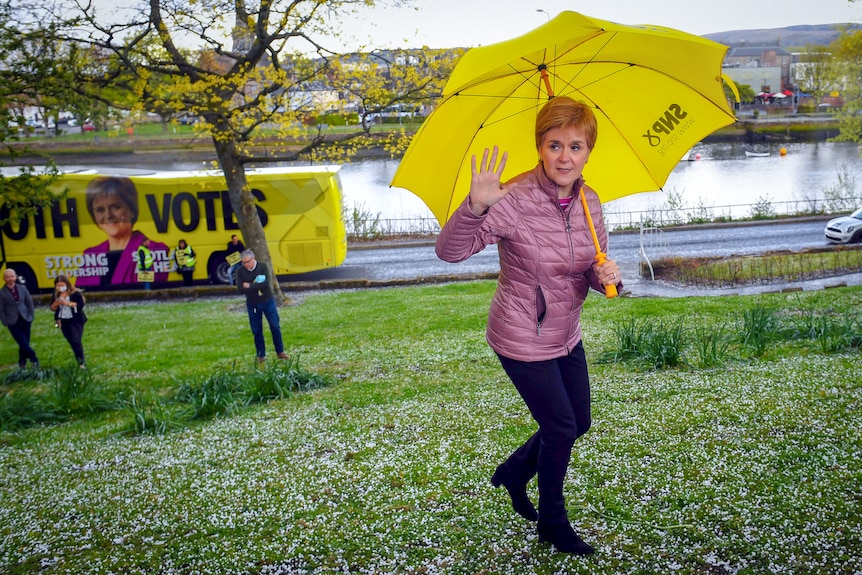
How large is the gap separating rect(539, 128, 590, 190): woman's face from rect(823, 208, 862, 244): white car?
25.7 m

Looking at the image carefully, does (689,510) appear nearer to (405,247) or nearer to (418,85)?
(418,85)

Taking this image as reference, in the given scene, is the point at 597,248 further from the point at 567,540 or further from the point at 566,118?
the point at 567,540

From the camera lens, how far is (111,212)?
2431 cm

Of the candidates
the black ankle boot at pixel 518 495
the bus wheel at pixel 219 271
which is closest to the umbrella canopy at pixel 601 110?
the black ankle boot at pixel 518 495

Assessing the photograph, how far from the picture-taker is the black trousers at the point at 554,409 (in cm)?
397

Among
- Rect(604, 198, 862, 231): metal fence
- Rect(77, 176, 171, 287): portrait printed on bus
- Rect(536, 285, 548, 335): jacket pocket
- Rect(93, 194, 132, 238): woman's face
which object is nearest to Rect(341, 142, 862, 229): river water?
Rect(604, 198, 862, 231): metal fence

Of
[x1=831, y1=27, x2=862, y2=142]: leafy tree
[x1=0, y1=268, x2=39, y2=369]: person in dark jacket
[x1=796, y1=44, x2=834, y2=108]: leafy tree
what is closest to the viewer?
[x1=0, y1=268, x2=39, y2=369]: person in dark jacket

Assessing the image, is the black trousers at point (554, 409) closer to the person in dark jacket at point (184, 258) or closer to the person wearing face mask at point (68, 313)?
the person wearing face mask at point (68, 313)

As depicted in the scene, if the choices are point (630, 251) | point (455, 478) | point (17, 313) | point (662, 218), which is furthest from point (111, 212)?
point (455, 478)

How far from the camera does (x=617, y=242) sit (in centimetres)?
2970

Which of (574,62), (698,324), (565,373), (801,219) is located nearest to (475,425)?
(565,373)

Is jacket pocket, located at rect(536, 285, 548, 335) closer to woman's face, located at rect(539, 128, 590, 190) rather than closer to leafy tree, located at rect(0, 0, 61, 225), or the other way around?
woman's face, located at rect(539, 128, 590, 190)

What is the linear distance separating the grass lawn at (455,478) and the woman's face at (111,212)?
15.9 meters

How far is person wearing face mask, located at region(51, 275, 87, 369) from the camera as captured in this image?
13172 millimetres
